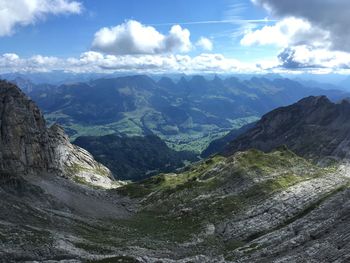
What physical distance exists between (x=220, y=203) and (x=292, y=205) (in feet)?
79.9

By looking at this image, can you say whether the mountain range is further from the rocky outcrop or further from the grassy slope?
the rocky outcrop

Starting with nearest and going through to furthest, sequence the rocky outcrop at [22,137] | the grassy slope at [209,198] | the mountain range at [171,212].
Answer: the mountain range at [171,212] → the grassy slope at [209,198] → the rocky outcrop at [22,137]

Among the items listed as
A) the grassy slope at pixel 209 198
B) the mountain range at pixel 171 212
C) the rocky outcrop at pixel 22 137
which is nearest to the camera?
the mountain range at pixel 171 212

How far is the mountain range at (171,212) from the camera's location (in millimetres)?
91219

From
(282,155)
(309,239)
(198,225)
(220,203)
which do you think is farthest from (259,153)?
(309,239)

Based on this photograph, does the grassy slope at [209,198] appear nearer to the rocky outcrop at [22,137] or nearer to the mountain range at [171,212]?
the mountain range at [171,212]

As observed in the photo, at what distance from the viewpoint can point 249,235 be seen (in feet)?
383

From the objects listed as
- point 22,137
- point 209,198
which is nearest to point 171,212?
point 209,198

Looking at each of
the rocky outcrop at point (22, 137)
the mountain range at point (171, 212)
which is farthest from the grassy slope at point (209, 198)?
the rocky outcrop at point (22, 137)

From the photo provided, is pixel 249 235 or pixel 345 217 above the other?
pixel 345 217

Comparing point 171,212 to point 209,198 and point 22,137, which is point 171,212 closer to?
point 209,198

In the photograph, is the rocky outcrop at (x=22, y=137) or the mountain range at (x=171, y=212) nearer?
the mountain range at (x=171, y=212)

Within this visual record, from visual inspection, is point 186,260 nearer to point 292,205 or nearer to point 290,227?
point 290,227

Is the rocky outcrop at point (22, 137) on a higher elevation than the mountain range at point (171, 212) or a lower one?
higher
